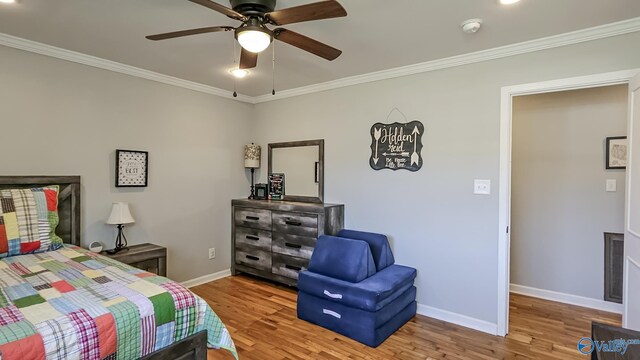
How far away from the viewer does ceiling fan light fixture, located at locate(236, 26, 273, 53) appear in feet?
5.80

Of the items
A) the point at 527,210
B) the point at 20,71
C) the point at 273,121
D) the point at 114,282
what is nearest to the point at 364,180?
the point at 273,121

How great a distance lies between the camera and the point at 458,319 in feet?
9.75

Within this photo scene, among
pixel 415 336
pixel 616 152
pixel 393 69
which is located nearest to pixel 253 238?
pixel 415 336

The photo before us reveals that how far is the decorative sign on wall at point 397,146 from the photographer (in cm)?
319

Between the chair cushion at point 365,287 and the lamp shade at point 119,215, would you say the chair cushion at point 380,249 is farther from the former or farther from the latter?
the lamp shade at point 119,215

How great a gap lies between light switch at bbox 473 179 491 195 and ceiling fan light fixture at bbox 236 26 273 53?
2100 mm

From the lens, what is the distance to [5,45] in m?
2.59

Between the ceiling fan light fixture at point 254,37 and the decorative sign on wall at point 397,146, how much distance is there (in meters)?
1.81

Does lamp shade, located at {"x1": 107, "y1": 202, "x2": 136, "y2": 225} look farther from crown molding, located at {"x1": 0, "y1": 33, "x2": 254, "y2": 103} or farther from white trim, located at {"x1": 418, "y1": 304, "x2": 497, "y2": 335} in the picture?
white trim, located at {"x1": 418, "y1": 304, "x2": 497, "y2": 335}

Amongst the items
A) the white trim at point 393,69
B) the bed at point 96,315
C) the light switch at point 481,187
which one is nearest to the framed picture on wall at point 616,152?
the white trim at point 393,69

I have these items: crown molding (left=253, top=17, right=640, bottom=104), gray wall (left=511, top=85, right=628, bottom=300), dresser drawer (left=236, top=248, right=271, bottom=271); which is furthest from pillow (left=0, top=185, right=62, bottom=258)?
gray wall (left=511, top=85, right=628, bottom=300)

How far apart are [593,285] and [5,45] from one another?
570 centimetres

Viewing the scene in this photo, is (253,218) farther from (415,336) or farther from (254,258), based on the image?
(415,336)

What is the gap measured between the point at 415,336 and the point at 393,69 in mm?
2453
